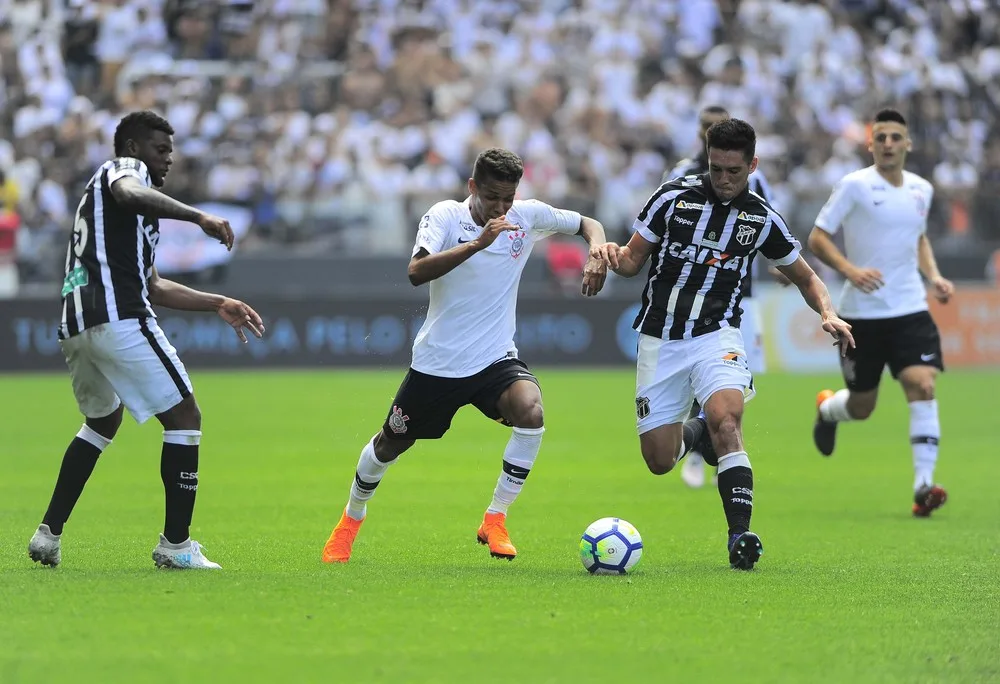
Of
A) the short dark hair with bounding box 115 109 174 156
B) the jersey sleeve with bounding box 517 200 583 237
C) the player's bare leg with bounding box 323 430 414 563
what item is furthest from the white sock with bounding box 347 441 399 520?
the short dark hair with bounding box 115 109 174 156

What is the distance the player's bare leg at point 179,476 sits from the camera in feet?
Answer: 24.1

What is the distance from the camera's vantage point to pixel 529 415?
7.86 m

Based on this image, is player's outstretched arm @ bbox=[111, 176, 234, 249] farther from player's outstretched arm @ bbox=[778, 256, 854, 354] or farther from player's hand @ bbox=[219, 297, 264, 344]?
player's outstretched arm @ bbox=[778, 256, 854, 354]

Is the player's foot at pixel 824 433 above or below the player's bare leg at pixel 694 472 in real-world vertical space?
above

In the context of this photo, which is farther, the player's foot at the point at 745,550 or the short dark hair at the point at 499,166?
the short dark hair at the point at 499,166

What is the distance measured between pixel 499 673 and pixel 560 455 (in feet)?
27.3

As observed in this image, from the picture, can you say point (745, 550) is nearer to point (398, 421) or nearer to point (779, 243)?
point (779, 243)

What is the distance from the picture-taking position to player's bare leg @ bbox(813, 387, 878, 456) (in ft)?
35.9

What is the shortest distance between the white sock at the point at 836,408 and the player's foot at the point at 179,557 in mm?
5400

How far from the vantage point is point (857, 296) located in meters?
10.7

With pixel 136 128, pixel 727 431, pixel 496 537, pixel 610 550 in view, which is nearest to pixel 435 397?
pixel 496 537

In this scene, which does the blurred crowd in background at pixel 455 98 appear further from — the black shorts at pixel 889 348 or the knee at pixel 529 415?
the knee at pixel 529 415

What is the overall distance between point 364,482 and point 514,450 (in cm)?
81

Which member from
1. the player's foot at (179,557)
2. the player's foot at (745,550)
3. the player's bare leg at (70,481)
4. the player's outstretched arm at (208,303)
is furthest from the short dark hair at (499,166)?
the player's foot at (179,557)
